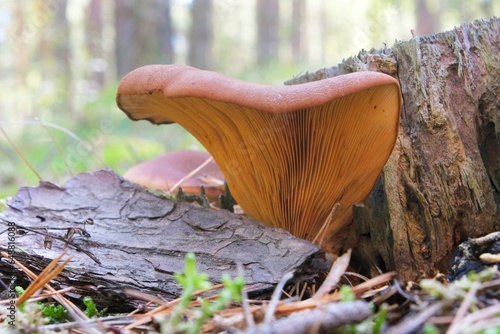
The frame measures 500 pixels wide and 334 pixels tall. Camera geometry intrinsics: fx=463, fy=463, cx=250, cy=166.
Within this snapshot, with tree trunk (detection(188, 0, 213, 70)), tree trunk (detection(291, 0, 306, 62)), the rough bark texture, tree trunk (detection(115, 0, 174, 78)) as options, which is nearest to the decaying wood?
the rough bark texture

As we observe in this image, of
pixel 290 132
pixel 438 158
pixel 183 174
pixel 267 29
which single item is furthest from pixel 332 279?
pixel 267 29

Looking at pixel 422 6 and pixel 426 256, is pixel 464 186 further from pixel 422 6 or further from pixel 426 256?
pixel 422 6

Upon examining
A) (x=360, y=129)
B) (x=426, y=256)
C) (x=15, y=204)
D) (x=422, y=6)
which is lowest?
(x=426, y=256)

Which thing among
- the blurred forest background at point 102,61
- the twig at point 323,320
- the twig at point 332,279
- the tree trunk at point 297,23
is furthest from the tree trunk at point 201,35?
the tree trunk at point 297,23

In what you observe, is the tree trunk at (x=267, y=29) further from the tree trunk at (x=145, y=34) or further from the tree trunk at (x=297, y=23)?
the tree trunk at (x=145, y=34)

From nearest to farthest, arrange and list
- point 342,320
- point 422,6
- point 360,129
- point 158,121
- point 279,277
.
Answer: point 342,320, point 279,277, point 360,129, point 158,121, point 422,6

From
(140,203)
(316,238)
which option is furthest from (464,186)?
(140,203)
